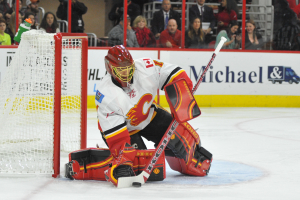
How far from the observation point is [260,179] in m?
2.65

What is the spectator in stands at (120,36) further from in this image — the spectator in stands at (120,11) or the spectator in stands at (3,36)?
the spectator in stands at (3,36)

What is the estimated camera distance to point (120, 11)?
20.8 ft

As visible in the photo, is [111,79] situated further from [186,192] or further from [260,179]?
[260,179]

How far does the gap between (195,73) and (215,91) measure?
0.39m

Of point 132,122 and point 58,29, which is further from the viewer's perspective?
point 58,29

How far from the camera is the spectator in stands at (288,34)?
659 centimetres

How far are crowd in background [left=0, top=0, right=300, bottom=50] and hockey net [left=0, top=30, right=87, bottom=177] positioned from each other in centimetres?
347

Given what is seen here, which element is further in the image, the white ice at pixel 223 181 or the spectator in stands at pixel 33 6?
the spectator in stands at pixel 33 6

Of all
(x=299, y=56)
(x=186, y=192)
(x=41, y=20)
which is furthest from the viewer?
(x=299, y=56)

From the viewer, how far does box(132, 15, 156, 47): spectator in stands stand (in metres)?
6.38

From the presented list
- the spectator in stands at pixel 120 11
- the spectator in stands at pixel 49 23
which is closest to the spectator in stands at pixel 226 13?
the spectator in stands at pixel 120 11

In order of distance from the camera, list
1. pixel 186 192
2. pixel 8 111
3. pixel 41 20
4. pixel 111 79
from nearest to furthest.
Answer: pixel 186 192 < pixel 111 79 < pixel 8 111 < pixel 41 20

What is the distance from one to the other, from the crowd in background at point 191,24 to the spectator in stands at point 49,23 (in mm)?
14

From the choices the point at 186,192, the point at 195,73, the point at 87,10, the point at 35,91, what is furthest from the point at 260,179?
the point at 87,10
